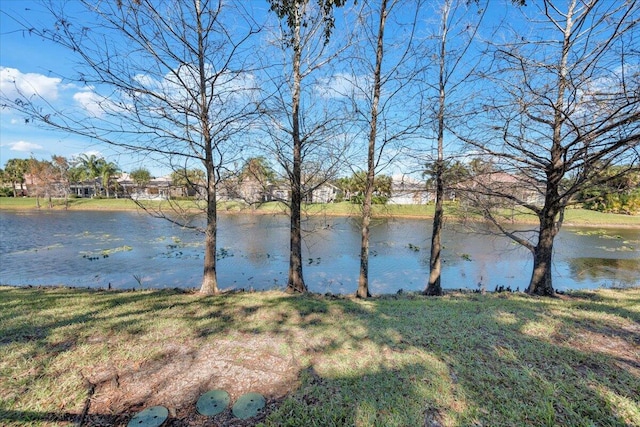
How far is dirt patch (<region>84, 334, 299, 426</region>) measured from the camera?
2.01 metres

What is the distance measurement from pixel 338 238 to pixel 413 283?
7.74 meters

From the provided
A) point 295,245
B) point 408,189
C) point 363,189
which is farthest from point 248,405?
point 408,189

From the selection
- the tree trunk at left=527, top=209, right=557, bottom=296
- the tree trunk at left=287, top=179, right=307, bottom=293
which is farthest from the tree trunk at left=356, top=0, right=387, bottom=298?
the tree trunk at left=527, top=209, right=557, bottom=296

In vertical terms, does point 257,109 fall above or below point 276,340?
above

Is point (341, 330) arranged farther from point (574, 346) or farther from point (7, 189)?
point (7, 189)

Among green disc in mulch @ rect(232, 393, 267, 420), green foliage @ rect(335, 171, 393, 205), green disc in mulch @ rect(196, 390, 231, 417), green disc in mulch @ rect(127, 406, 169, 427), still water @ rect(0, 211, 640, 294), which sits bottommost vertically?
still water @ rect(0, 211, 640, 294)

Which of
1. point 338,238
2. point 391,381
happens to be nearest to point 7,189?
point 338,238

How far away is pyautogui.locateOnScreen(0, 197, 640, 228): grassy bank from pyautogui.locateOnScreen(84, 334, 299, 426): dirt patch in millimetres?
3220

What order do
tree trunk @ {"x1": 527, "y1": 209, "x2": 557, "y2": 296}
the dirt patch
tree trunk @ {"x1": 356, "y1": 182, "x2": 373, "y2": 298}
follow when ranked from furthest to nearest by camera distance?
tree trunk @ {"x1": 356, "y1": 182, "x2": 373, "y2": 298} → tree trunk @ {"x1": 527, "y1": 209, "x2": 557, "y2": 296} → the dirt patch

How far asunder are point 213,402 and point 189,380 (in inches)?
14.9

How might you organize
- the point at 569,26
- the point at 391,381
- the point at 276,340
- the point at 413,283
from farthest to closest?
the point at 413,283
the point at 569,26
the point at 276,340
the point at 391,381

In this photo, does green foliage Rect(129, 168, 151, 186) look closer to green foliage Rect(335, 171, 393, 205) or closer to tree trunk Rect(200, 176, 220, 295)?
tree trunk Rect(200, 176, 220, 295)

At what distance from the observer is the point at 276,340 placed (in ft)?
10.3

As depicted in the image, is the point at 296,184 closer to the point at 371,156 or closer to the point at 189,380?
the point at 371,156
